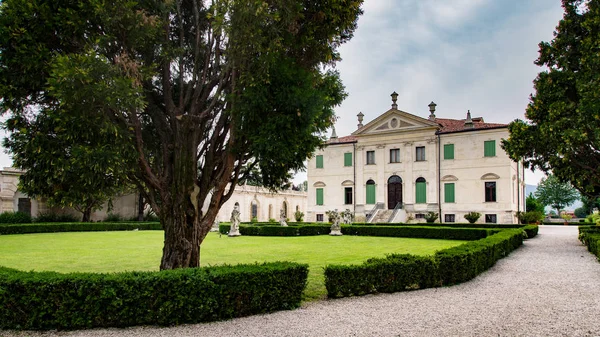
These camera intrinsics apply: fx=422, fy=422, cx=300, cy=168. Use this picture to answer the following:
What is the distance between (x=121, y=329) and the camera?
599 cm

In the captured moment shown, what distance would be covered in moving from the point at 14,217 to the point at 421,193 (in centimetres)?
3205

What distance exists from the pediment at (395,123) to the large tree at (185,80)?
27.6 metres

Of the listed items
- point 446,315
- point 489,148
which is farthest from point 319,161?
point 446,315

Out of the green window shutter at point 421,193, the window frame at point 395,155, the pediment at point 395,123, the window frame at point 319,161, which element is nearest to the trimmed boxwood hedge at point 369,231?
the green window shutter at point 421,193

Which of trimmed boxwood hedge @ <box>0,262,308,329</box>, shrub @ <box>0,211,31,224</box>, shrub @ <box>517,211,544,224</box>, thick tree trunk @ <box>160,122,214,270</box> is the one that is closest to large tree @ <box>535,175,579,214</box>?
shrub @ <box>517,211,544,224</box>

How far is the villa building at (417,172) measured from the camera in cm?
3341

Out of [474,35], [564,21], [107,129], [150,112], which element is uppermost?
[564,21]

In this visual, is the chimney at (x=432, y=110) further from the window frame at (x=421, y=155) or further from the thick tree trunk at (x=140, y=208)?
the thick tree trunk at (x=140, y=208)

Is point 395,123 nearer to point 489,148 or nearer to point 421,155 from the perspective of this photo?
point 421,155

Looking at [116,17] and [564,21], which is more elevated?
[564,21]

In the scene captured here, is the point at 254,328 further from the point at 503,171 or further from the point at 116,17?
the point at 503,171

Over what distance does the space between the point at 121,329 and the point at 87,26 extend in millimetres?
5354

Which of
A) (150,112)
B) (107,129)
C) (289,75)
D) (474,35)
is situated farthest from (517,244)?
(107,129)

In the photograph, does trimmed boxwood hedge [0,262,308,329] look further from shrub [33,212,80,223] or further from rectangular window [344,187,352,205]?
rectangular window [344,187,352,205]
